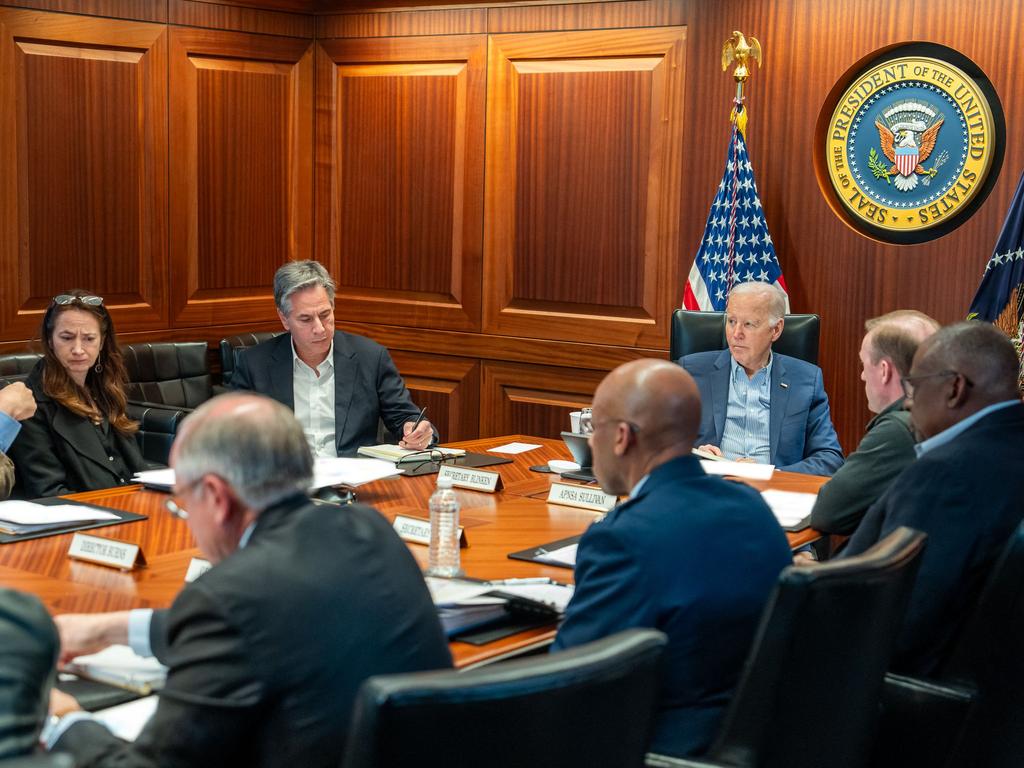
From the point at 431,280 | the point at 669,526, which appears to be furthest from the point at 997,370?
the point at 431,280

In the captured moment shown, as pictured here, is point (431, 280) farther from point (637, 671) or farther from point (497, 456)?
point (637, 671)

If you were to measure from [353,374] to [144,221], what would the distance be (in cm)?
204

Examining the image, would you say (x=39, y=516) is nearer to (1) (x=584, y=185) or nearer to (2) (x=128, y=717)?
(2) (x=128, y=717)

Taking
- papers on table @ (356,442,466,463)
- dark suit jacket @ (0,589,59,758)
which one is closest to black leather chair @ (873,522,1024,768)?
papers on table @ (356,442,466,463)

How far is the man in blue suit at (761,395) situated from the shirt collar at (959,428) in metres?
1.53

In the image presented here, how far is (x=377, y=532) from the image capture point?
1.93 metres

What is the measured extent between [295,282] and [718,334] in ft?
5.22

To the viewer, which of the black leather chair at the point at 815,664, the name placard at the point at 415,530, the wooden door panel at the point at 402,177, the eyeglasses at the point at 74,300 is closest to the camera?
the black leather chair at the point at 815,664

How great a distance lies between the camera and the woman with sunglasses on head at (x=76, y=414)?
413 cm

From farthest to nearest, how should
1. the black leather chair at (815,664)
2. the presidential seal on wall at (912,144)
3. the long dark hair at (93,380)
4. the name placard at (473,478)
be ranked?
the presidential seal on wall at (912,144), the long dark hair at (93,380), the name placard at (473,478), the black leather chair at (815,664)

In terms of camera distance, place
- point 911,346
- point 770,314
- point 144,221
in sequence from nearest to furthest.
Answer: point 911,346
point 770,314
point 144,221

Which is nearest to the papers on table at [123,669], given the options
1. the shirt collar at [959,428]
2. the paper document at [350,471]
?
the paper document at [350,471]

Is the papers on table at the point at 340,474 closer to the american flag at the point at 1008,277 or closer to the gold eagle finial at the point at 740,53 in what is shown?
the american flag at the point at 1008,277

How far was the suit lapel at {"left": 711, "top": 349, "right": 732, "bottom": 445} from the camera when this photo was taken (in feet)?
15.5
